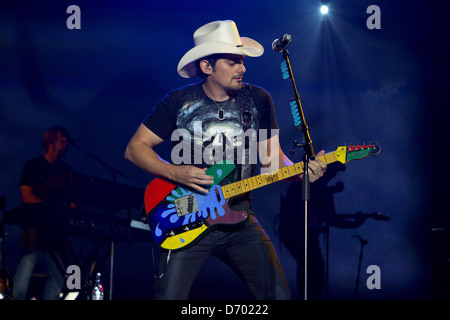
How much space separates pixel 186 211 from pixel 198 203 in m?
0.10

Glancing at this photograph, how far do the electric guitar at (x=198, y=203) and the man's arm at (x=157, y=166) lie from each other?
0.08m

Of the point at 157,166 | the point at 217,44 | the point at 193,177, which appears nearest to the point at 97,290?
the point at 157,166

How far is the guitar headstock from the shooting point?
12.7 feet

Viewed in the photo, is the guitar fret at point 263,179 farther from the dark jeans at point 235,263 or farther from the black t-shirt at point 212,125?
the dark jeans at point 235,263

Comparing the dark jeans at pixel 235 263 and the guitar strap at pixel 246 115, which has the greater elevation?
the guitar strap at pixel 246 115

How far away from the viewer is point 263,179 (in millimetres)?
3820

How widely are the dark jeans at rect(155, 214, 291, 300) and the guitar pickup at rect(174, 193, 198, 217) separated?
0.79ft

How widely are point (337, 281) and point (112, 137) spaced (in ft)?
11.4

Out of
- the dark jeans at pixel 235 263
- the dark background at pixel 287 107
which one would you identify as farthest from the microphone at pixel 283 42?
the dark background at pixel 287 107

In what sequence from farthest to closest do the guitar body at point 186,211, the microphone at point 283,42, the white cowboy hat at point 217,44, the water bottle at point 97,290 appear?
the water bottle at point 97,290, the white cowboy hat at point 217,44, the guitar body at point 186,211, the microphone at point 283,42

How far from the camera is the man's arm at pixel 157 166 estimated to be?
3.65m

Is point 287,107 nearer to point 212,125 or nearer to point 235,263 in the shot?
point 212,125

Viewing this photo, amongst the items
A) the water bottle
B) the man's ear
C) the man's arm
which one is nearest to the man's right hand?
the man's arm

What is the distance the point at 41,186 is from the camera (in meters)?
6.06
